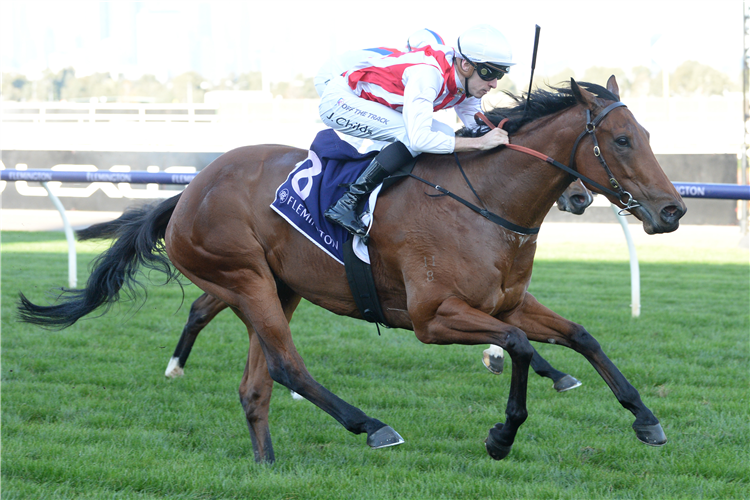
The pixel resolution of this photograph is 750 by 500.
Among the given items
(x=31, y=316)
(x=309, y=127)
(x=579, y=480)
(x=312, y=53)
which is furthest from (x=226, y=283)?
(x=312, y=53)

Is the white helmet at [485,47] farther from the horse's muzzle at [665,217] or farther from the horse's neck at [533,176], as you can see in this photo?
the horse's muzzle at [665,217]

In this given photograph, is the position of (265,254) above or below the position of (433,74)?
below

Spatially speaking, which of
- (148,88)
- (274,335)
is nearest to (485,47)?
(274,335)

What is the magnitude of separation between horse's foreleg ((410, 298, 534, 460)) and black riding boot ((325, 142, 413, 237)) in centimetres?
50

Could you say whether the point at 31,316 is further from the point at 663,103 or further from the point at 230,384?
the point at 663,103

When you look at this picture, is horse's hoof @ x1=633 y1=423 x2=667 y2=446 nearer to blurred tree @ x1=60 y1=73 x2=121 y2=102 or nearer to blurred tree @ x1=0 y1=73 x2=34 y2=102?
blurred tree @ x1=0 y1=73 x2=34 y2=102

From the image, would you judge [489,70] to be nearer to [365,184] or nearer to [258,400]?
[365,184]

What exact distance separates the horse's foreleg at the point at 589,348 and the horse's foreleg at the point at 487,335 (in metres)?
0.34

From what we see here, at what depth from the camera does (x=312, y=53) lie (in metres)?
94.9

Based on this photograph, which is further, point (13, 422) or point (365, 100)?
point (13, 422)

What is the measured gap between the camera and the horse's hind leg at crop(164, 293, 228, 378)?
4.82 metres

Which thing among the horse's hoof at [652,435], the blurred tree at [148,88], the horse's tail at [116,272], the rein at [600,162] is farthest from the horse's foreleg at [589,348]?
the blurred tree at [148,88]

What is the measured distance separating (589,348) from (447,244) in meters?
0.78

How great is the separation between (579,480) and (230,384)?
2.32 meters
